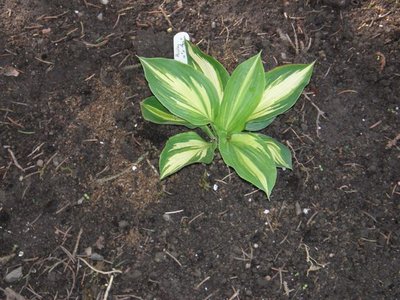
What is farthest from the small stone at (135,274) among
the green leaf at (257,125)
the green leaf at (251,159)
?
the green leaf at (257,125)

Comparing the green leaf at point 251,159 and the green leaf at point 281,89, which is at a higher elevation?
the green leaf at point 281,89

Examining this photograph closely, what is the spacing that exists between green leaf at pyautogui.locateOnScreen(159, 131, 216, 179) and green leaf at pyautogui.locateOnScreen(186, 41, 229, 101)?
5.8 inches

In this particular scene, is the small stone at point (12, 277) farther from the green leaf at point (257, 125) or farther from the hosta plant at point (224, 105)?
the green leaf at point (257, 125)

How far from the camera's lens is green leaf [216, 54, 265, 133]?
1.32 meters

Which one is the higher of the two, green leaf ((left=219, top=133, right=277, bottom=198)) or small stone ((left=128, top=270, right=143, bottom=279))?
green leaf ((left=219, top=133, right=277, bottom=198))

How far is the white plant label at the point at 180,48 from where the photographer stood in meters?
1.58

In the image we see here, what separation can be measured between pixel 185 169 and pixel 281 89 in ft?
1.30

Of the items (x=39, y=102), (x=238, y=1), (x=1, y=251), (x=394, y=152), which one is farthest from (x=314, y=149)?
(x=1, y=251)

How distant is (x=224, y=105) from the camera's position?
1388 mm

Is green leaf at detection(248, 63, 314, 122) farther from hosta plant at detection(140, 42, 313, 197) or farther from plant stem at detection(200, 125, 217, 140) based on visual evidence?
plant stem at detection(200, 125, 217, 140)

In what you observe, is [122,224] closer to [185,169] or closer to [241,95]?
[185,169]

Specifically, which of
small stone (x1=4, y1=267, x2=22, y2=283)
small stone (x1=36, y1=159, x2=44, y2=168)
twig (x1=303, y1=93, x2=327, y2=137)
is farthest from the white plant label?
small stone (x1=4, y1=267, x2=22, y2=283)

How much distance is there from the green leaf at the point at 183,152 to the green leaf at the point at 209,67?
0.15 metres

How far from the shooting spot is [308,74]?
4.58ft
